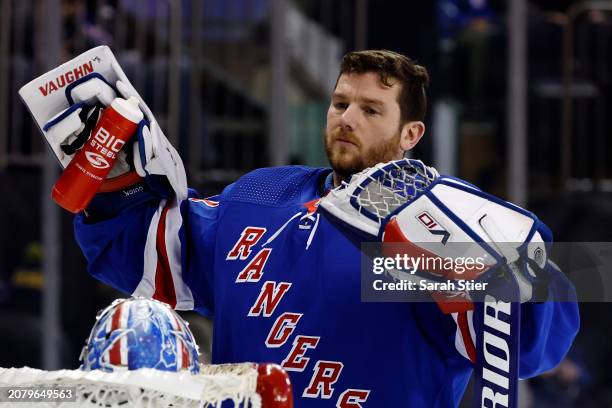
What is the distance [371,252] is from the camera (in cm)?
171

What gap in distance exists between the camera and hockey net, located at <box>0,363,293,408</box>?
1.26 m

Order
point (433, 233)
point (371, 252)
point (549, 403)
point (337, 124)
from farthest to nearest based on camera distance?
1. point (549, 403)
2. point (337, 124)
3. point (371, 252)
4. point (433, 233)

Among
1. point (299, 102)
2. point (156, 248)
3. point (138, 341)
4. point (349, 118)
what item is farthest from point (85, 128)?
point (299, 102)

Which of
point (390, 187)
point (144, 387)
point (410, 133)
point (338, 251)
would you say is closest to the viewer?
point (144, 387)

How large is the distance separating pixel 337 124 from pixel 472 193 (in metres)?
0.44

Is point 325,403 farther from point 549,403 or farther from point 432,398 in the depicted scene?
point 549,403

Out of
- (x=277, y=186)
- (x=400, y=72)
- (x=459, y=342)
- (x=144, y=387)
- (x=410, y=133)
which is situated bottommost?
(x=459, y=342)

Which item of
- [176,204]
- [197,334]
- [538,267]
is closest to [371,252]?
[538,267]

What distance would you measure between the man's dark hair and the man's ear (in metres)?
0.01

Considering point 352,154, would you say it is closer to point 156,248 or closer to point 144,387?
point 156,248

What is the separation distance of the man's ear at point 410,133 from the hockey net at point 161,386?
0.82m

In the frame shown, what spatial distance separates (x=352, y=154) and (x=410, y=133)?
153 mm

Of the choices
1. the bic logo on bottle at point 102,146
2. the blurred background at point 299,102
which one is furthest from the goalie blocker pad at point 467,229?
the blurred background at point 299,102

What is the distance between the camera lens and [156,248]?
2068 millimetres
